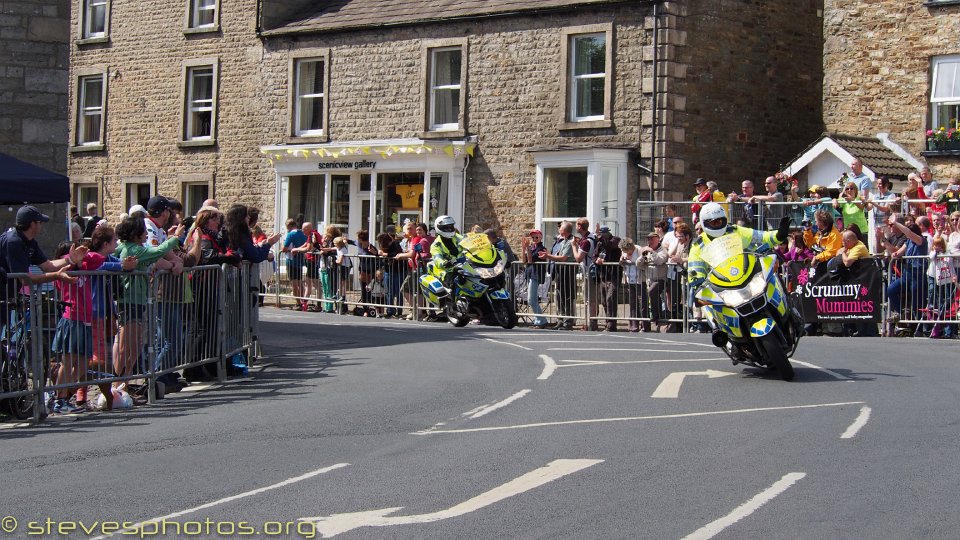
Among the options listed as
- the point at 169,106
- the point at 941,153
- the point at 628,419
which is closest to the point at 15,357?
the point at 628,419

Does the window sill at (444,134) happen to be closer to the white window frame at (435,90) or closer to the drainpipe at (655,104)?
the white window frame at (435,90)

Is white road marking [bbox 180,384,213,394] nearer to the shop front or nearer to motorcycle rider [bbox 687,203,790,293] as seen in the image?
motorcycle rider [bbox 687,203,790,293]

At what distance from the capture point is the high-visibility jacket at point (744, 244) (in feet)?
48.6

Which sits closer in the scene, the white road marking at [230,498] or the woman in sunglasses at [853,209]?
the white road marking at [230,498]

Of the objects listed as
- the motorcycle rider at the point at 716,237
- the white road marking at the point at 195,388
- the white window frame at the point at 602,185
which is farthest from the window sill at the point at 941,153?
the white road marking at the point at 195,388

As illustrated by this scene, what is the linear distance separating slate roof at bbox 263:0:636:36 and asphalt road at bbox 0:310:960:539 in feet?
56.7

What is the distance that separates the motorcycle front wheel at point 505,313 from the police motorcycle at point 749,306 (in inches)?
338

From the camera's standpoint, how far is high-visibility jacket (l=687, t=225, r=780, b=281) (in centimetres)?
1482

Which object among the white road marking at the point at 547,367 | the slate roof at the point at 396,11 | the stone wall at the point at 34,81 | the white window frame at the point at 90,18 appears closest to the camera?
the white road marking at the point at 547,367

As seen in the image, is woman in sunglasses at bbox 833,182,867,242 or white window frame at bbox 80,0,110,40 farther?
white window frame at bbox 80,0,110,40

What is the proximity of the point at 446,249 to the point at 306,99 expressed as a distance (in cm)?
1426

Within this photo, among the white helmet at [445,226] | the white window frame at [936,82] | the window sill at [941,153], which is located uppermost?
Result: the white window frame at [936,82]

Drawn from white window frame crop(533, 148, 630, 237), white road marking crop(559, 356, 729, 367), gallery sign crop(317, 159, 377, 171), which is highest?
gallery sign crop(317, 159, 377, 171)

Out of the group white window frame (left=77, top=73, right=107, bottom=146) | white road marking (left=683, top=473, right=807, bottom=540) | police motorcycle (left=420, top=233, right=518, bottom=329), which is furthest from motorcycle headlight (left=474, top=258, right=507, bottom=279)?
white window frame (left=77, top=73, right=107, bottom=146)
